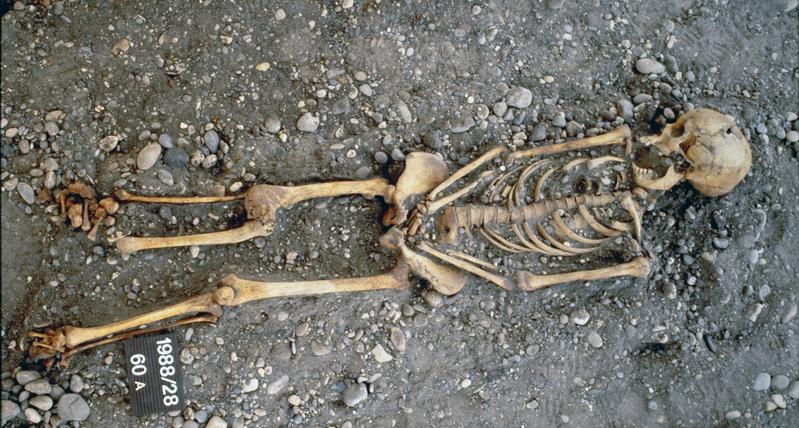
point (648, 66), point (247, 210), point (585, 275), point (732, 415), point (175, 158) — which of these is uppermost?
point (648, 66)

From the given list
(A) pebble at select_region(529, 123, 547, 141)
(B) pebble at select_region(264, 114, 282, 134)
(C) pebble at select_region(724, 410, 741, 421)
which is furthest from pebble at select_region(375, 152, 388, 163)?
(C) pebble at select_region(724, 410, 741, 421)

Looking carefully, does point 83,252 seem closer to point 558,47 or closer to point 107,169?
point 107,169

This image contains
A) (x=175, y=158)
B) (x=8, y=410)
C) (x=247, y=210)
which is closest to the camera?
(x=8, y=410)

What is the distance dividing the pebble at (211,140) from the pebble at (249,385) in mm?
1130

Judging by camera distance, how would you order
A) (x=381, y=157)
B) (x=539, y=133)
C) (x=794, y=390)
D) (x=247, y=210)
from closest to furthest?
(x=247, y=210)
(x=381, y=157)
(x=539, y=133)
(x=794, y=390)

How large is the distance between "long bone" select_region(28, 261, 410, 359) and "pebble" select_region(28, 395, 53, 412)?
0.61ft

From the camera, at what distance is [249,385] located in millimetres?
3428

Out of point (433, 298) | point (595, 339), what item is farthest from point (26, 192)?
point (595, 339)

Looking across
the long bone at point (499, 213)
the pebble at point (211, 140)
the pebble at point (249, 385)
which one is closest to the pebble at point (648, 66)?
the long bone at point (499, 213)

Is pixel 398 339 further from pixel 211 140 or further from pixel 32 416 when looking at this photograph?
pixel 32 416

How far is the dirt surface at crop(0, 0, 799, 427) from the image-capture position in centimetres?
347

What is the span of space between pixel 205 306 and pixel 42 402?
2.85ft

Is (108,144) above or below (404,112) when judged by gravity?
below

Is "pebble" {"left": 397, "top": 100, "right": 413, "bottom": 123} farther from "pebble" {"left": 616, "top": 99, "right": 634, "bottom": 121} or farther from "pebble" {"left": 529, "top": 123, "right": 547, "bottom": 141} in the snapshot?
"pebble" {"left": 616, "top": 99, "right": 634, "bottom": 121}
